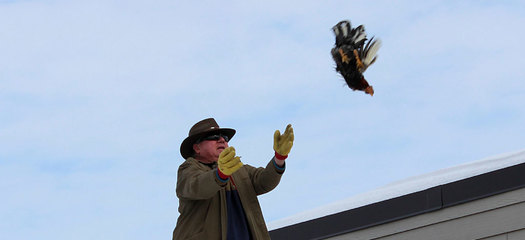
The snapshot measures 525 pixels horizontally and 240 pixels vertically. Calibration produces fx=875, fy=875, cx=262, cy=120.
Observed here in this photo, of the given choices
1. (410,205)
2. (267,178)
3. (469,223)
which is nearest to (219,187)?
(267,178)

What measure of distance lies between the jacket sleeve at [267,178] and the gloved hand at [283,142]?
108 mm

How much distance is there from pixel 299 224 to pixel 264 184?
1.68 metres

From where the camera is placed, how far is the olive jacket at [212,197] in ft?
16.5

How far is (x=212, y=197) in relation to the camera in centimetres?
520

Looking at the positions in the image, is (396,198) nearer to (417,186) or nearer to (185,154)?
(417,186)

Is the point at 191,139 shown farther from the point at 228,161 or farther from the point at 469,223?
the point at 469,223

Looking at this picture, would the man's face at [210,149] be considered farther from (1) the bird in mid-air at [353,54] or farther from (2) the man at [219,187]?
(1) the bird in mid-air at [353,54]

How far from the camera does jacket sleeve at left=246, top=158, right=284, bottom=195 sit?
5270 mm

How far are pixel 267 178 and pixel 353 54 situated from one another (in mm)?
961

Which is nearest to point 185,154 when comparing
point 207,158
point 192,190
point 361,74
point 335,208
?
point 207,158

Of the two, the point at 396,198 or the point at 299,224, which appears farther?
the point at 299,224

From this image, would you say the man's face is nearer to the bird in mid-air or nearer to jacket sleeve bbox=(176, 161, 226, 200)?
jacket sleeve bbox=(176, 161, 226, 200)

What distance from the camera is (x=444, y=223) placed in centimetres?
620

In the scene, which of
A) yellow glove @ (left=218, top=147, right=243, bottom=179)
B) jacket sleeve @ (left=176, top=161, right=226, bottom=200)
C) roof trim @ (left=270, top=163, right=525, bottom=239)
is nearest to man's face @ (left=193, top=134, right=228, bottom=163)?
jacket sleeve @ (left=176, top=161, right=226, bottom=200)
